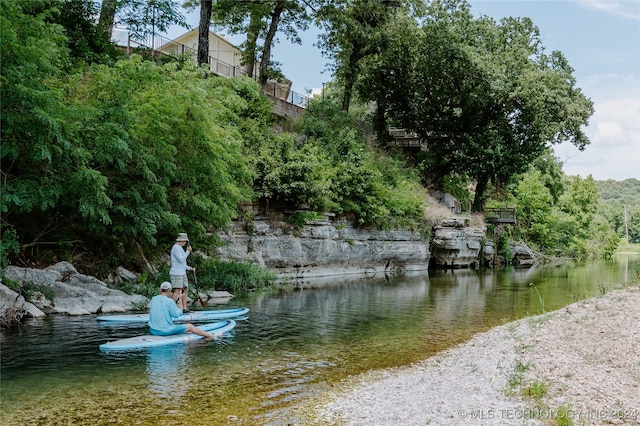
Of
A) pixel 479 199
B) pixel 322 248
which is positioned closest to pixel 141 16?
pixel 322 248

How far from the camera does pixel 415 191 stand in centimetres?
3950

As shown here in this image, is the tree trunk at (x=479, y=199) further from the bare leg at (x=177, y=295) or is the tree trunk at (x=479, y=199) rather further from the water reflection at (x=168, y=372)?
the water reflection at (x=168, y=372)

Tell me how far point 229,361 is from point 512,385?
528 cm

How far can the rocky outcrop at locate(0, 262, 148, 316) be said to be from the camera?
14.5 meters

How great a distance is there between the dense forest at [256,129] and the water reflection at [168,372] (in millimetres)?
5456

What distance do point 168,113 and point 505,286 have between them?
1807cm

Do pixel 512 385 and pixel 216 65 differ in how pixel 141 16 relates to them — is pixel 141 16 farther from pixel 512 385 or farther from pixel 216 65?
pixel 512 385

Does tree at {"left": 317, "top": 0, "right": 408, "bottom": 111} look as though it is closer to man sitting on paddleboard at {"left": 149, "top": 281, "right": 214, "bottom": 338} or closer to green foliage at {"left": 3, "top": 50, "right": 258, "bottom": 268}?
green foliage at {"left": 3, "top": 50, "right": 258, "bottom": 268}

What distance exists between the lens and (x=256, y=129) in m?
29.6

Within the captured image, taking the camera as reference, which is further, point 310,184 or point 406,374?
point 310,184

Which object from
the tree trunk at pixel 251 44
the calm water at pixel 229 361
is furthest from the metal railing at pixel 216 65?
the calm water at pixel 229 361

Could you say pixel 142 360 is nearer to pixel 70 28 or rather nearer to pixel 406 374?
pixel 406 374

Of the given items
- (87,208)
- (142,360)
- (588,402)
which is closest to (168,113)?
(87,208)

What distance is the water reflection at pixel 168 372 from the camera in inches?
344
